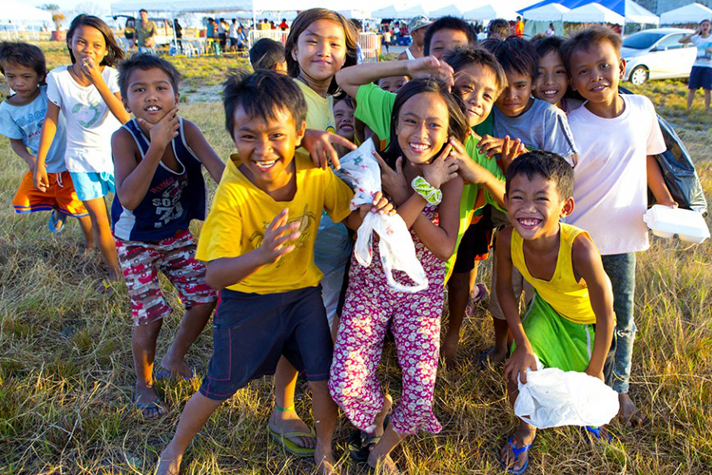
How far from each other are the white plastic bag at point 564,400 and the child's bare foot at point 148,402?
5.61ft

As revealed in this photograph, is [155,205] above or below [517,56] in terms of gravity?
below

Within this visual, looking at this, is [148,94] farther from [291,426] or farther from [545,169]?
[545,169]

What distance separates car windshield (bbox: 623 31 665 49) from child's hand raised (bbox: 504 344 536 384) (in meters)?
15.6

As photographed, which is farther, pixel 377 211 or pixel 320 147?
pixel 320 147

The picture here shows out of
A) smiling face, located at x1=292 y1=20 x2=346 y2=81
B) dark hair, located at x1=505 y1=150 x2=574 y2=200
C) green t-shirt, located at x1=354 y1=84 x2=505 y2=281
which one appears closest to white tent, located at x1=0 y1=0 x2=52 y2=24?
smiling face, located at x1=292 y1=20 x2=346 y2=81

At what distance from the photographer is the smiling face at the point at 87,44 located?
3.26m

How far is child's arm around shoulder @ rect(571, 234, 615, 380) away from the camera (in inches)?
79.7

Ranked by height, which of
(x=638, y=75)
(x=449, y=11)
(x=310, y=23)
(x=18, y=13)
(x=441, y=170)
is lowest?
(x=18, y=13)

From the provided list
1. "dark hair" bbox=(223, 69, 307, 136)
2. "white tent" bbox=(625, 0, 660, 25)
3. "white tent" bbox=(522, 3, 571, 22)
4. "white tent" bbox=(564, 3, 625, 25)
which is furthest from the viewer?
"white tent" bbox=(625, 0, 660, 25)

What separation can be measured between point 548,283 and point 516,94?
89 centimetres

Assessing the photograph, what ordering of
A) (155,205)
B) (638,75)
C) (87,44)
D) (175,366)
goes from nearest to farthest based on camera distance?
(155,205)
(175,366)
(87,44)
(638,75)

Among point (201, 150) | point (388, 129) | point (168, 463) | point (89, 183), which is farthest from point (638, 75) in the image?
point (168, 463)

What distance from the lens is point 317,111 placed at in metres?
2.38

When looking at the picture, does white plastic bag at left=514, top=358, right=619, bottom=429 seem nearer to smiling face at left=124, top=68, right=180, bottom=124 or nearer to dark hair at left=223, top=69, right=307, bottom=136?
dark hair at left=223, top=69, right=307, bottom=136
